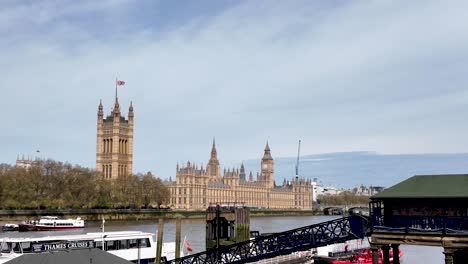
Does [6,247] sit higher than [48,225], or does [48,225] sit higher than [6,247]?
[6,247]

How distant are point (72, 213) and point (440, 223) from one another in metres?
102

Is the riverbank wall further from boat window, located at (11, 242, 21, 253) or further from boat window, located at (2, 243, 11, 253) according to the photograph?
boat window, located at (11, 242, 21, 253)

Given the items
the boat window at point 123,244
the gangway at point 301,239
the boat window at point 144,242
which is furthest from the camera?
the boat window at point 144,242

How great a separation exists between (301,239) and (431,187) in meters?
7.89

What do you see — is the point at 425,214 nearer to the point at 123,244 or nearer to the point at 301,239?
the point at 301,239

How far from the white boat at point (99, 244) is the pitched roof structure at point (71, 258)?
21.6m

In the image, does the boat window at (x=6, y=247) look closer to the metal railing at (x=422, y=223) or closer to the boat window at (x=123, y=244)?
the boat window at (x=123, y=244)

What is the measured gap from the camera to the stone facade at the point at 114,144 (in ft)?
620

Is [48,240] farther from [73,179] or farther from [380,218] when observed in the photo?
[73,179]

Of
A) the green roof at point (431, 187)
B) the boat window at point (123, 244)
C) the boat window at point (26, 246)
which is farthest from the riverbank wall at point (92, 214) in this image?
the green roof at point (431, 187)

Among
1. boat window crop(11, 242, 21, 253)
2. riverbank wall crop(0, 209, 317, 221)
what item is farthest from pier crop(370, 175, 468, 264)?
riverbank wall crop(0, 209, 317, 221)

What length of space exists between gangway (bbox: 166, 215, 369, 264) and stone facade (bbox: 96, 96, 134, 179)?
514ft

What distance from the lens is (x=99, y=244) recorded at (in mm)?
41281

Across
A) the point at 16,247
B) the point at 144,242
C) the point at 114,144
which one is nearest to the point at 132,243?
the point at 144,242
